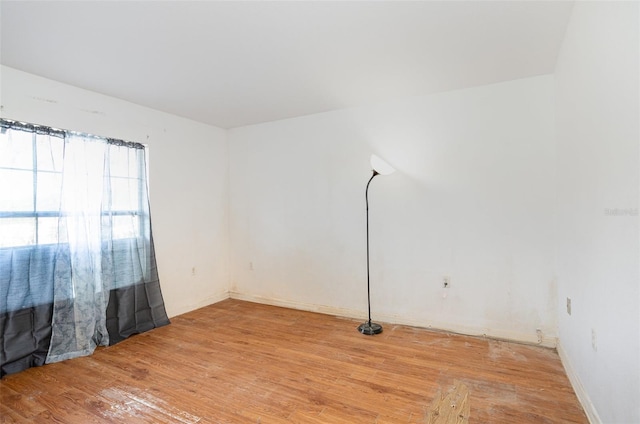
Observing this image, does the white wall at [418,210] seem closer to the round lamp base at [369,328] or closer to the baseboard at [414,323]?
the baseboard at [414,323]

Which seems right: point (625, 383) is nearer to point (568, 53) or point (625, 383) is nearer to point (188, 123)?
point (568, 53)

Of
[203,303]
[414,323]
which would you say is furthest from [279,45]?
[203,303]

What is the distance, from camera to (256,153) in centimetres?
442

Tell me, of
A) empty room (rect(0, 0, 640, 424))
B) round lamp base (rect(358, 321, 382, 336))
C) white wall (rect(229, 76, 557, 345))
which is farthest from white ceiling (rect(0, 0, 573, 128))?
round lamp base (rect(358, 321, 382, 336))

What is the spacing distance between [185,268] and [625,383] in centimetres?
405

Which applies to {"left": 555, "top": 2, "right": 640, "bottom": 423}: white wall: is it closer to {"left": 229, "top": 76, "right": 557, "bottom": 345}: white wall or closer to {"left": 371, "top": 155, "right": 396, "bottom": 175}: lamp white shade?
{"left": 229, "top": 76, "right": 557, "bottom": 345}: white wall

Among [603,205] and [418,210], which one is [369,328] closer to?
[418,210]

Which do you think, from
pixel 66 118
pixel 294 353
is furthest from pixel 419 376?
pixel 66 118

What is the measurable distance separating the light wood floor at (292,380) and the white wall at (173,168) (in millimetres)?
1000

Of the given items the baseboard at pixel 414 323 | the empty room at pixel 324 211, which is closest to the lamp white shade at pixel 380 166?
the empty room at pixel 324 211

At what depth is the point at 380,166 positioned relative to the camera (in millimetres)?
3270

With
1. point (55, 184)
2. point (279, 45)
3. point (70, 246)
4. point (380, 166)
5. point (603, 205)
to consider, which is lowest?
point (70, 246)

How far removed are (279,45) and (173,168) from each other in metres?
2.32

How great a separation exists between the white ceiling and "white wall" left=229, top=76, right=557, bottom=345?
1.32 ft
